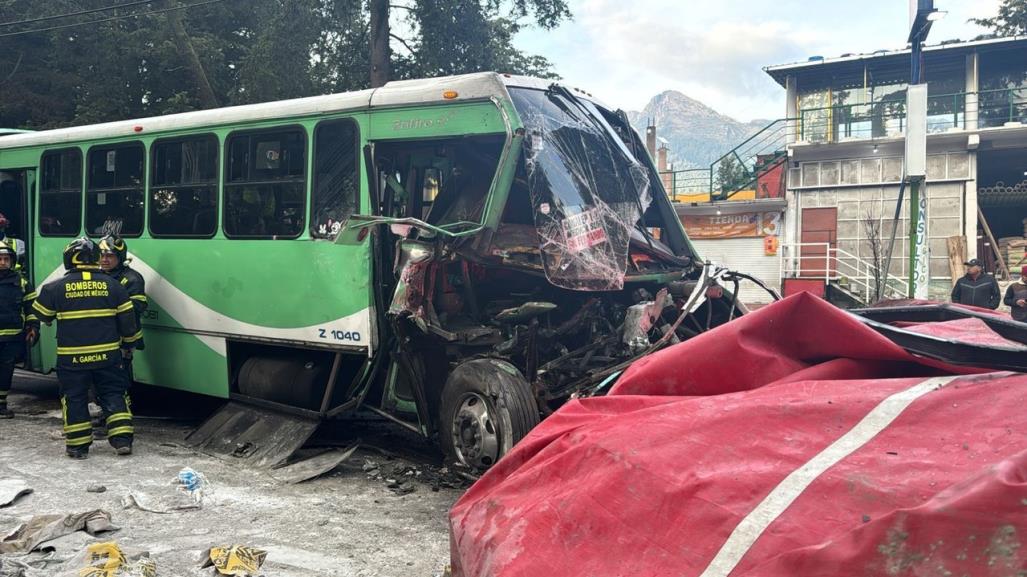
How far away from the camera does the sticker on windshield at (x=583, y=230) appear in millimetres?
6055

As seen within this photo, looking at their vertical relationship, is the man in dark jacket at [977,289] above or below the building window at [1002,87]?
below

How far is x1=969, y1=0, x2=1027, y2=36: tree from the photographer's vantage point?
2970 cm

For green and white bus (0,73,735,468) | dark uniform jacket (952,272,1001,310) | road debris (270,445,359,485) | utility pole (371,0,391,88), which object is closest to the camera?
green and white bus (0,73,735,468)

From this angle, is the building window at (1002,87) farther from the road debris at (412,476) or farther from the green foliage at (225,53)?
the road debris at (412,476)

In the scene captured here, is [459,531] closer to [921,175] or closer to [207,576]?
[207,576]

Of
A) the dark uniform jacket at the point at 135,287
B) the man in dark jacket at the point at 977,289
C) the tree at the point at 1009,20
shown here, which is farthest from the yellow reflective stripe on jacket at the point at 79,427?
the tree at the point at 1009,20

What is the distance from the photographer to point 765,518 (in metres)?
2.04

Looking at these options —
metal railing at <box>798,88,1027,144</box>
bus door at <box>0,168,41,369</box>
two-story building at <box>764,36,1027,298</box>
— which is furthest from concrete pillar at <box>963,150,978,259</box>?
bus door at <box>0,168,41,369</box>

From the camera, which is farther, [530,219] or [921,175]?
[921,175]

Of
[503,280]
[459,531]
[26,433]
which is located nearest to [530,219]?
[503,280]

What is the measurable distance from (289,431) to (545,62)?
2331 cm

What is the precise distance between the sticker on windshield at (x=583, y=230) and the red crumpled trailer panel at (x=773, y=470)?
306cm

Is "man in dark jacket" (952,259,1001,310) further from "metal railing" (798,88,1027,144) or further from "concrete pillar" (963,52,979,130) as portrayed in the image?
"concrete pillar" (963,52,979,130)

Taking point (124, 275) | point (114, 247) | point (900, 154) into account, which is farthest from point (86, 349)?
point (900, 154)
